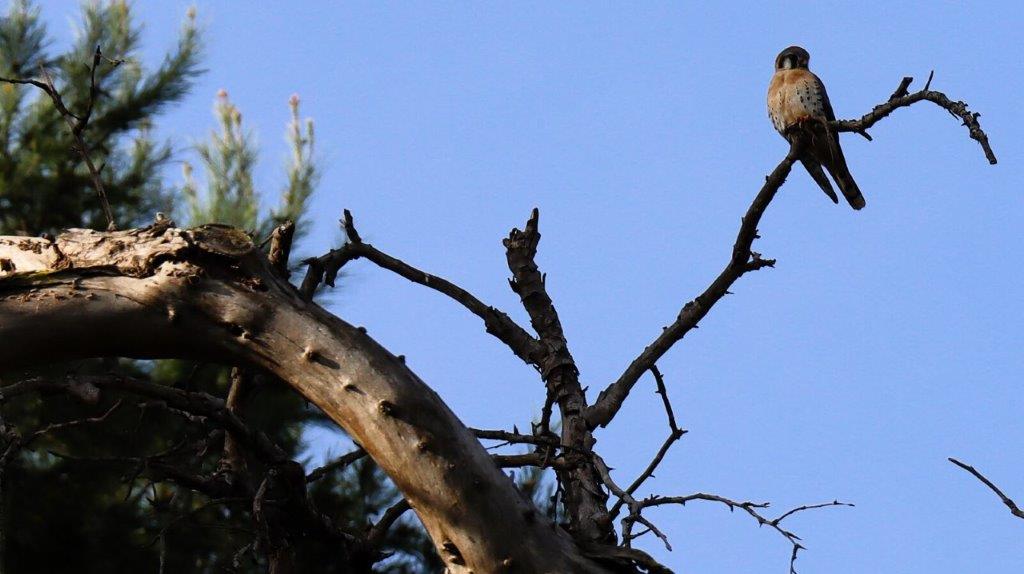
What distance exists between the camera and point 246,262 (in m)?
1.92

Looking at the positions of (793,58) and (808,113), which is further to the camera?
(793,58)

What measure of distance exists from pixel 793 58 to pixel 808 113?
3.03 ft

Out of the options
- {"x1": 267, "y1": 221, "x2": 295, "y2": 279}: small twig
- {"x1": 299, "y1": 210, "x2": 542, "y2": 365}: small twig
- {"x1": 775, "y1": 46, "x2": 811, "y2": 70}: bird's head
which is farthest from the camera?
{"x1": 775, "y1": 46, "x2": 811, "y2": 70}: bird's head

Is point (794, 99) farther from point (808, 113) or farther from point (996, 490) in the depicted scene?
point (996, 490)

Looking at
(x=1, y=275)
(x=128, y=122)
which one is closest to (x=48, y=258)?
(x=1, y=275)

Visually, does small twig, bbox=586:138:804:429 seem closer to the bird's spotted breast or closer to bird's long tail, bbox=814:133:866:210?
bird's long tail, bbox=814:133:866:210

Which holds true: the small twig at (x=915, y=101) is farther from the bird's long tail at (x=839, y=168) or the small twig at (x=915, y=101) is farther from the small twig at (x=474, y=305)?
the bird's long tail at (x=839, y=168)

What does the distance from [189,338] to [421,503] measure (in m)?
0.46

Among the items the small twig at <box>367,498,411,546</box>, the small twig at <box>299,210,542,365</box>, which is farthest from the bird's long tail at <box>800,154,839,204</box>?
the small twig at <box>367,498,411,546</box>

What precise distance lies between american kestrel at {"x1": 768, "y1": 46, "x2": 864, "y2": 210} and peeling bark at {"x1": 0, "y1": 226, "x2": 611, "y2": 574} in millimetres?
2786

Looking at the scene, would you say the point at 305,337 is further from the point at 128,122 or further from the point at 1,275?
the point at 128,122

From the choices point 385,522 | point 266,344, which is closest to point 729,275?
point 385,522

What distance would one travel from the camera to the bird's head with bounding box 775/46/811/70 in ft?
19.5

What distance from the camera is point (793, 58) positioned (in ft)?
19.5
